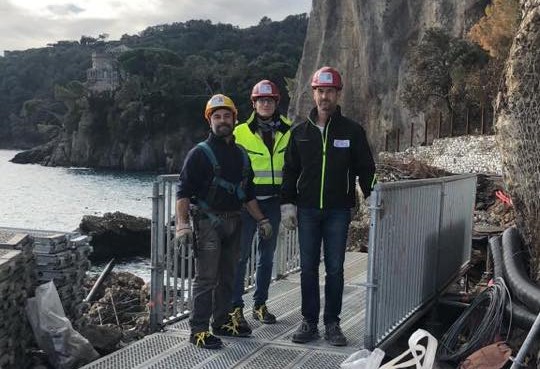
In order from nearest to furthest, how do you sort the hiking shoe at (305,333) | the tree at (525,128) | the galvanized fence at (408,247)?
the galvanized fence at (408,247)
the hiking shoe at (305,333)
the tree at (525,128)

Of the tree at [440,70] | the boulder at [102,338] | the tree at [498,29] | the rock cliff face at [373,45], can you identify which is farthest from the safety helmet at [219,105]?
the rock cliff face at [373,45]

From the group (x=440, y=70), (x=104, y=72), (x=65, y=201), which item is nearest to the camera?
(x=440, y=70)

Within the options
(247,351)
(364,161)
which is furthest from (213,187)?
(247,351)

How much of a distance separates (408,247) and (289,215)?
1163 millimetres

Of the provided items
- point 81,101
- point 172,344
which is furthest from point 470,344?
point 81,101

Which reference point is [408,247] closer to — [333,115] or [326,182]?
[326,182]

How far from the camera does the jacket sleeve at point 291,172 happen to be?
5871mm

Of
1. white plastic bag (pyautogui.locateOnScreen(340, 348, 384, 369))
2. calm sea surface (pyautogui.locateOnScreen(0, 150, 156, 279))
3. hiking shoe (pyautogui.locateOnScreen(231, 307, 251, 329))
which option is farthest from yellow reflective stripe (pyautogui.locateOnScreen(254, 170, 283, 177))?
calm sea surface (pyautogui.locateOnScreen(0, 150, 156, 279))

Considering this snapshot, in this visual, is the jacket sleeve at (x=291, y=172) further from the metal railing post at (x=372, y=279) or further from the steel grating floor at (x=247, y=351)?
the steel grating floor at (x=247, y=351)

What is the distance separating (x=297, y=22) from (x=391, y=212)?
137 metres

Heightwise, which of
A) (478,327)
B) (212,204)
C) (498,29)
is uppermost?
(498,29)

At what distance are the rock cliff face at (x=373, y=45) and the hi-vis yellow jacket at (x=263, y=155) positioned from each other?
40.8 meters

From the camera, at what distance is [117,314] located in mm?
12211

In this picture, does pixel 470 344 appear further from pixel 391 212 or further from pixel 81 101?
pixel 81 101
